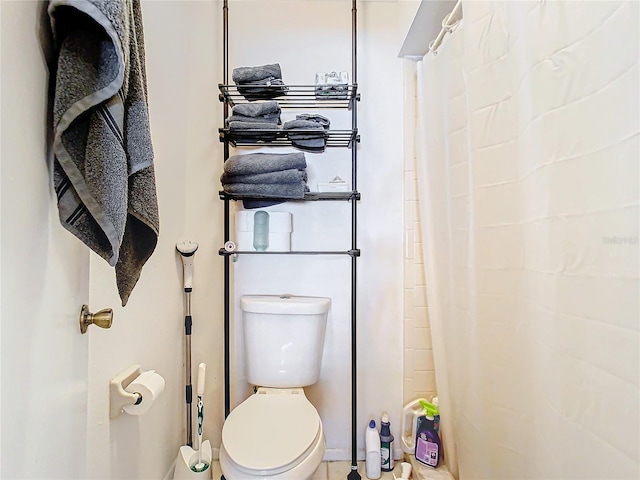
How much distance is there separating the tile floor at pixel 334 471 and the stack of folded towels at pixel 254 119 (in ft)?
4.86

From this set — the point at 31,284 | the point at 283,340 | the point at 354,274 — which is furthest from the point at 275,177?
the point at 31,284

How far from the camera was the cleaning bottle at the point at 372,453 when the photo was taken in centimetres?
Answer: 178

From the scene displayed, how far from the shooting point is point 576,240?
0.81 metres

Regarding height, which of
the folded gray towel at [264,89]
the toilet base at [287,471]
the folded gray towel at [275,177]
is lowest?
the toilet base at [287,471]

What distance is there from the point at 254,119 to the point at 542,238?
48.2 inches

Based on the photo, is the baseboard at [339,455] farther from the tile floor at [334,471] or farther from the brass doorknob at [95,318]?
the brass doorknob at [95,318]

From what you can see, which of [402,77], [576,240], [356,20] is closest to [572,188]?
[576,240]

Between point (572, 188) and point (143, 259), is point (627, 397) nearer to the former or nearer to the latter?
point (572, 188)

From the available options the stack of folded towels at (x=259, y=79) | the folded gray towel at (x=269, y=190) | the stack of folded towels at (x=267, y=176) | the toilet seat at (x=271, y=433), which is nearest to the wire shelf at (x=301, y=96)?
the stack of folded towels at (x=259, y=79)

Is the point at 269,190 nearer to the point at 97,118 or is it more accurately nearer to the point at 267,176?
the point at 267,176

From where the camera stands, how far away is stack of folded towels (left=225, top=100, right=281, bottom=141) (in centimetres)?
171

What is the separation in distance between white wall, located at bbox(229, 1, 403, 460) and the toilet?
17cm

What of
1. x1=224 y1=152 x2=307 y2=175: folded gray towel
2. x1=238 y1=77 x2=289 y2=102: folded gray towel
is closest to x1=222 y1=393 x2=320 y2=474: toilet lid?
x1=224 y1=152 x2=307 y2=175: folded gray towel

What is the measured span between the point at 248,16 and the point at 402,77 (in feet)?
2.55
